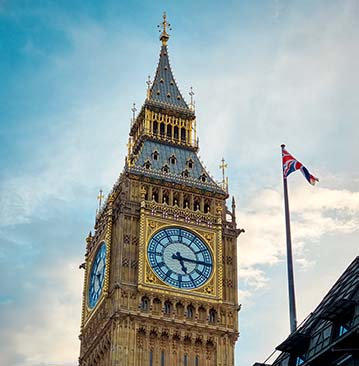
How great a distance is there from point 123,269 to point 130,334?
6256 mm

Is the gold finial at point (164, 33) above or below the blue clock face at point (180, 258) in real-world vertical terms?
above

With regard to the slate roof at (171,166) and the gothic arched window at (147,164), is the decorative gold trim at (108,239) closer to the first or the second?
the slate roof at (171,166)

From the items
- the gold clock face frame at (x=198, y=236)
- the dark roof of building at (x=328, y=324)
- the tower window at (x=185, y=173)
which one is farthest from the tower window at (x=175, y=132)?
the dark roof of building at (x=328, y=324)

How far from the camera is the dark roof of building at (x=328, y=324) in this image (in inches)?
1823

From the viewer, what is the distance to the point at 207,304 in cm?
8906

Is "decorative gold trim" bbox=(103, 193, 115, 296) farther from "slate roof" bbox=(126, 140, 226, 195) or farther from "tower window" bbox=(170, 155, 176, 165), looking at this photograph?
"tower window" bbox=(170, 155, 176, 165)

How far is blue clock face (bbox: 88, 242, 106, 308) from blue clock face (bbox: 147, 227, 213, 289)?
5434 millimetres

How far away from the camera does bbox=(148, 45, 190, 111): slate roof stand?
348 ft

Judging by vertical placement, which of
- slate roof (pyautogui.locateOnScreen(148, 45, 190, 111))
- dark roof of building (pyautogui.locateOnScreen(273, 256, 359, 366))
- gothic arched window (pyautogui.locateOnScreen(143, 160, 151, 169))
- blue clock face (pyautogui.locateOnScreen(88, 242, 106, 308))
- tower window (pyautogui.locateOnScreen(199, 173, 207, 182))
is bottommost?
dark roof of building (pyautogui.locateOnScreen(273, 256, 359, 366))

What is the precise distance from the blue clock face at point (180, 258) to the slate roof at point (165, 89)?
1879 cm

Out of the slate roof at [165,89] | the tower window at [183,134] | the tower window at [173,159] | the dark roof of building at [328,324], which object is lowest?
the dark roof of building at [328,324]

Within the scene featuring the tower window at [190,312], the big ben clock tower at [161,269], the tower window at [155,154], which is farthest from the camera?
the tower window at [155,154]

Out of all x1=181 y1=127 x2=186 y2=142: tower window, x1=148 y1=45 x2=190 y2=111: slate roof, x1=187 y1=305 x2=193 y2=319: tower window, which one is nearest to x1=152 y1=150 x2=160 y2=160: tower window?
x1=181 y1=127 x2=186 y2=142: tower window

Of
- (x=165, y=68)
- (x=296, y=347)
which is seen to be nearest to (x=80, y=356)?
(x=165, y=68)
